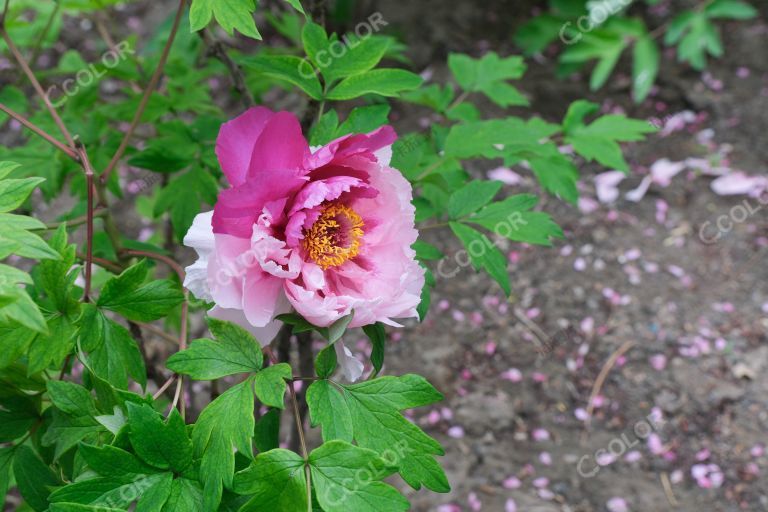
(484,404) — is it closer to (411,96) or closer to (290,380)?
(411,96)

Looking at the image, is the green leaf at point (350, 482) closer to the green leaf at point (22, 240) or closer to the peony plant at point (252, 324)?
the peony plant at point (252, 324)

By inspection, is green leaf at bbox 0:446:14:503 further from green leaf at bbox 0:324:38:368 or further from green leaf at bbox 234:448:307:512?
green leaf at bbox 234:448:307:512

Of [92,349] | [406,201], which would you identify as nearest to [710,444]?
[406,201]

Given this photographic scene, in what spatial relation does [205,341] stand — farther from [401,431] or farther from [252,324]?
[401,431]

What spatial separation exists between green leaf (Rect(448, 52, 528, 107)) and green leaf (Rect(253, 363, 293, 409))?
88cm

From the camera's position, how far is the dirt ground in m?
1.94

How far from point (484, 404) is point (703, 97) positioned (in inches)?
67.1

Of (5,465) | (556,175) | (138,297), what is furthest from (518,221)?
(5,465)

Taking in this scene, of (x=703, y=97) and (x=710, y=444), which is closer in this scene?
(x=710, y=444)

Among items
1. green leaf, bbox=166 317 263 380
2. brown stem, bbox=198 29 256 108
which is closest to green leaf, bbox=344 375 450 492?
green leaf, bbox=166 317 263 380

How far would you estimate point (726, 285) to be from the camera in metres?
2.40

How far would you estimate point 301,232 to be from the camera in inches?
31.6

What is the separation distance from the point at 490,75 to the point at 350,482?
991mm

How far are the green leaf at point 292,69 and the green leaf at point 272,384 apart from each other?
40cm
